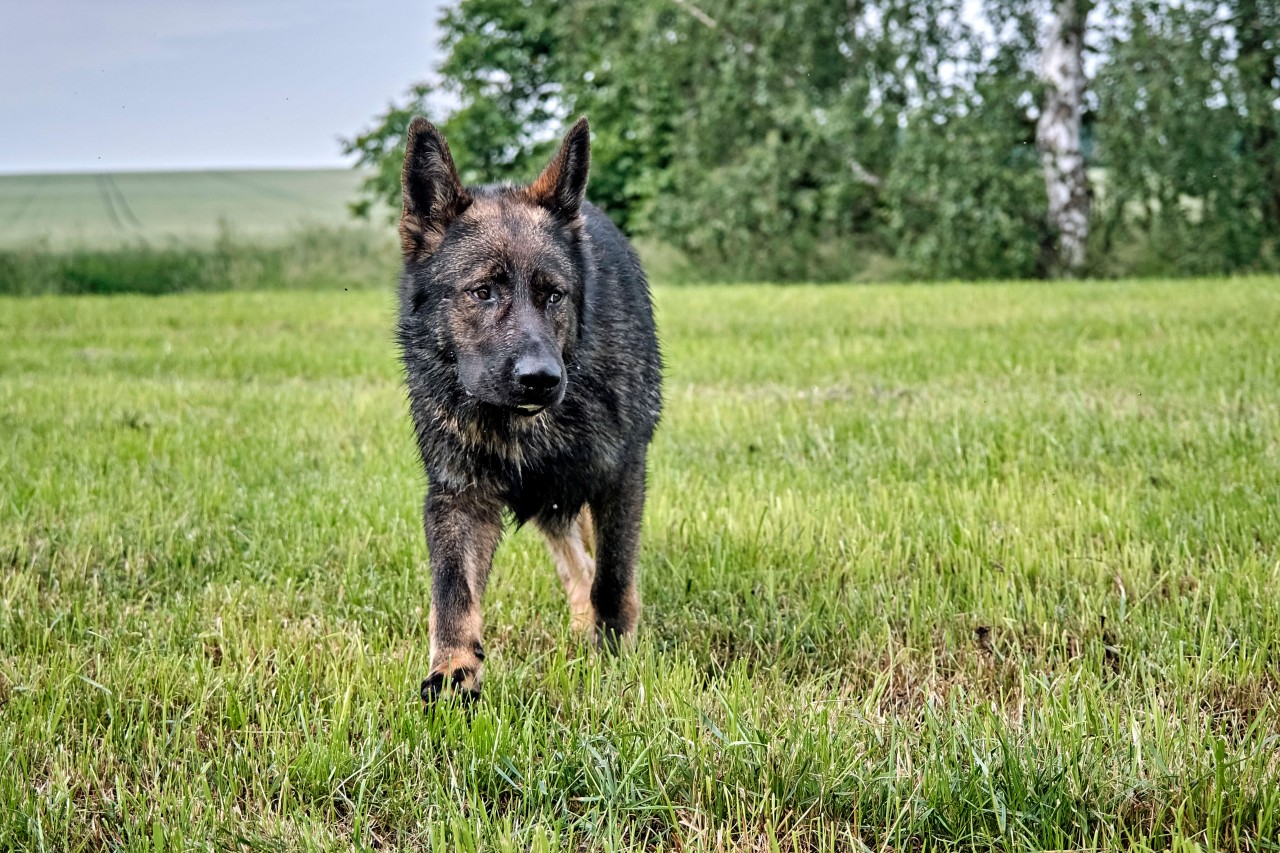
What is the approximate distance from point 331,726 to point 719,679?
1.10m

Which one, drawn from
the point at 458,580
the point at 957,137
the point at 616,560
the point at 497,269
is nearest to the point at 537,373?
the point at 497,269

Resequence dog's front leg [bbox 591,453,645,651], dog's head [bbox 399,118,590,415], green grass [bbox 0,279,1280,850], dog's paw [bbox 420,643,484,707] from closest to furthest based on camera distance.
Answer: green grass [bbox 0,279,1280,850] < dog's paw [bbox 420,643,484,707] < dog's head [bbox 399,118,590,415] < dog's front leg [bbox 591,453,645,651]

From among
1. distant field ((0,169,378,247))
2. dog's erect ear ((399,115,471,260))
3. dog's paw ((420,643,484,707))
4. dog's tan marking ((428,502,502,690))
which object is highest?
distant field ((0,169,378,247))

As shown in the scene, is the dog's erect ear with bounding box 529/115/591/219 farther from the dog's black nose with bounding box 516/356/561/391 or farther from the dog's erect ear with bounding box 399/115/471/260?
the dog's black nose with bounding box 516/356/561/391

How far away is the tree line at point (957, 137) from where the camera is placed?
20.7 m

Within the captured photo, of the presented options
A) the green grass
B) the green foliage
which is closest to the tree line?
the green foliage

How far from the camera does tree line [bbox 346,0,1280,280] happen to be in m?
20.7

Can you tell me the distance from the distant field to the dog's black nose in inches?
921

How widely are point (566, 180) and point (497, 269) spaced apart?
48 centimetres

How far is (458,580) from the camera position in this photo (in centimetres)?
352

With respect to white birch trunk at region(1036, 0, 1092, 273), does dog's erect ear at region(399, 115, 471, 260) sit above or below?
below

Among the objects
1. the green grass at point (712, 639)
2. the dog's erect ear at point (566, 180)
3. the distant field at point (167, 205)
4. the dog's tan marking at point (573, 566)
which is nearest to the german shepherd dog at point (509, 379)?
the dog's erect ear at point (566, 180)

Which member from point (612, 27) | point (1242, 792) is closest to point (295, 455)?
point (1242, 792)

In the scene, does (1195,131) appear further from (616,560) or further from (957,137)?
(616,560)
